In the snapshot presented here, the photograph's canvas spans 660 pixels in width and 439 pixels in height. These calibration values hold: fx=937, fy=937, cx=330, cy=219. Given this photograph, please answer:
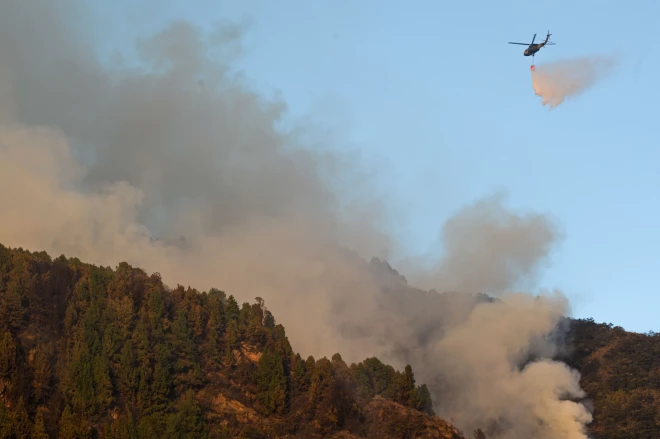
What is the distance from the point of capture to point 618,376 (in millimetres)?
152875

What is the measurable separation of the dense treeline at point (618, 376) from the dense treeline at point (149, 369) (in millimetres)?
34930

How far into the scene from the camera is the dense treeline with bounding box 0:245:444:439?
9956cm

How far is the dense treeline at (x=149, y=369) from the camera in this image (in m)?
99.6

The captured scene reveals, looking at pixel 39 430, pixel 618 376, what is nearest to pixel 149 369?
pixel 39 430

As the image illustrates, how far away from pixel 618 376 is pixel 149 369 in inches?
3198

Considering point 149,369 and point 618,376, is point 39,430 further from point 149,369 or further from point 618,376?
point 618,376

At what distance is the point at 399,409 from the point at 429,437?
6.31 metres

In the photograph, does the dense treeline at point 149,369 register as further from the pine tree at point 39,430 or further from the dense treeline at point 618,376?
the dense treeline at point 618,376

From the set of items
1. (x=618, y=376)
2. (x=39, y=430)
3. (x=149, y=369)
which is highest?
(x=618, y=376)

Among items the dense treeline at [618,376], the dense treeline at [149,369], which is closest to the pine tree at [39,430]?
the dense treeline at [149,369]

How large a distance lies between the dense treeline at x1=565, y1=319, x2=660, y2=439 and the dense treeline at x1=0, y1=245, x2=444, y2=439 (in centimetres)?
3493

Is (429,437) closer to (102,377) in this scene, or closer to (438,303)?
(102,377)

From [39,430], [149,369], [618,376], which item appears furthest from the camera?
[618,376]

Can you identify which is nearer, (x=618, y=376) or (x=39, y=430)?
(x=39, y=430)
